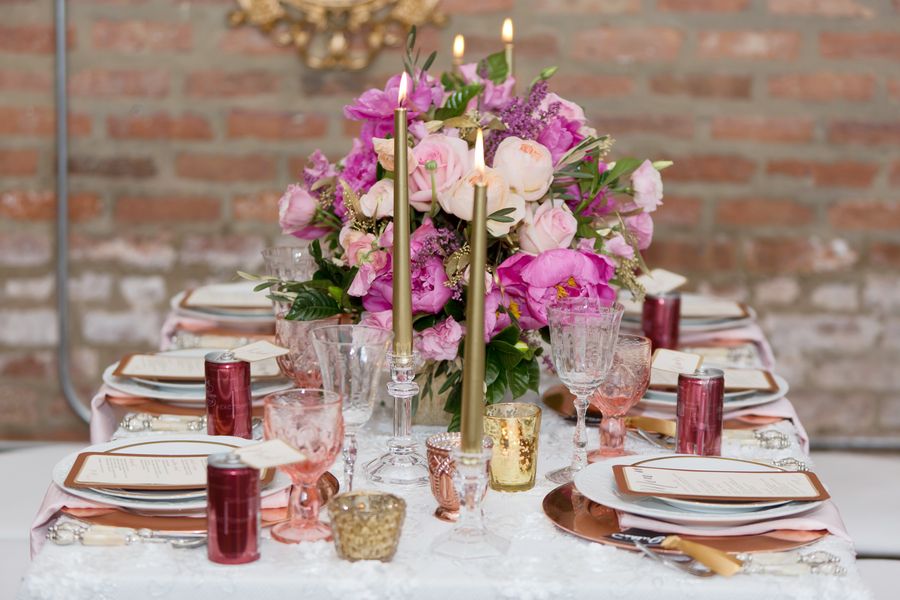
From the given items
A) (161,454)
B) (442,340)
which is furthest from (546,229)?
(161,454)

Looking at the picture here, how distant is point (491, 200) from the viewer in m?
1.33

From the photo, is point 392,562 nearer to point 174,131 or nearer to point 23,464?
point 23,464

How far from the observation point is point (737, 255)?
2855mm

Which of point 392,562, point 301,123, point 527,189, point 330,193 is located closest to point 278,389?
point 330,193

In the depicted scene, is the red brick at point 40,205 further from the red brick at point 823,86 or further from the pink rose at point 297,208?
the red brick at point 823,86

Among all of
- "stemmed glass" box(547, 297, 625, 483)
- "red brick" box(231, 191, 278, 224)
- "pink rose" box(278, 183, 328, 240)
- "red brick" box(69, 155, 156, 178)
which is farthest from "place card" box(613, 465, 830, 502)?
"red brick" box(69, 155, 156, 178)

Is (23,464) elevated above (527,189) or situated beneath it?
situated beneath

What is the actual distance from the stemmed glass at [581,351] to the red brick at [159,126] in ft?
5.64

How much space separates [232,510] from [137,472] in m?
0.20

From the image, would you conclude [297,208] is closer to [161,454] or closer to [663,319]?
[161,454]

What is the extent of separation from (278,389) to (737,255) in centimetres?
157

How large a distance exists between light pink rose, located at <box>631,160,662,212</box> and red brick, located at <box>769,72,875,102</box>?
1.37m

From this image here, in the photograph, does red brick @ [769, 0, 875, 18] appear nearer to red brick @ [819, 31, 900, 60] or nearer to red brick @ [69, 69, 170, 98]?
red brick @ [819, 31, 900, 60]

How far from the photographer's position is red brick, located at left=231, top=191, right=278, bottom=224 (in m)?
2.85
